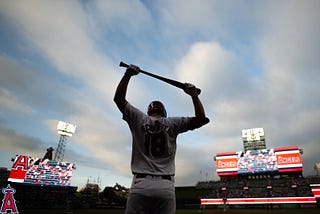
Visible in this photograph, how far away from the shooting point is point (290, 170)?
42.9m

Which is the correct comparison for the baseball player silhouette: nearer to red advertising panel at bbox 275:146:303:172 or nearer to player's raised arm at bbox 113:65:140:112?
player's raised arm at bbox 113:65:140:112

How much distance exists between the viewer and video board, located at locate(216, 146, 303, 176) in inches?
1702

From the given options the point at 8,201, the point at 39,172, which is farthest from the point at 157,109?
the point at 39,172

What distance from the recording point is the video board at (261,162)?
43219 mm

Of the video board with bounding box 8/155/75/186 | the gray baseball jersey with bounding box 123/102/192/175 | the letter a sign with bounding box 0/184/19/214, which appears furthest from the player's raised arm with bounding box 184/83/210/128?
the video board with bounding box 8/155/75/186

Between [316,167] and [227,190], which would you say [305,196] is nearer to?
[227,190]

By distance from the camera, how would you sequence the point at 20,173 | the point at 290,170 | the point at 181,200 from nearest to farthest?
the point at 20,173
the point at 290,170
the point at 181,200

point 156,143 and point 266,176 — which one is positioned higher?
point 266,176

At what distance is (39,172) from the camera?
37750 mm

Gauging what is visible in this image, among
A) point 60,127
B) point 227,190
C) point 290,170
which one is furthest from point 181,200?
point 60,127

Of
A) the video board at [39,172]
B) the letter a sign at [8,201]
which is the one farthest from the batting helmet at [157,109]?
the video board at [39,172]

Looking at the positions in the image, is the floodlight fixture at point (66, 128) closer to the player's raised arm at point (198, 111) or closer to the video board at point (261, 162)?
the video board at point (261, 162)

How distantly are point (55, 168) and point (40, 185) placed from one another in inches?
138

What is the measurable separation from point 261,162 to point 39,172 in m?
42.7
